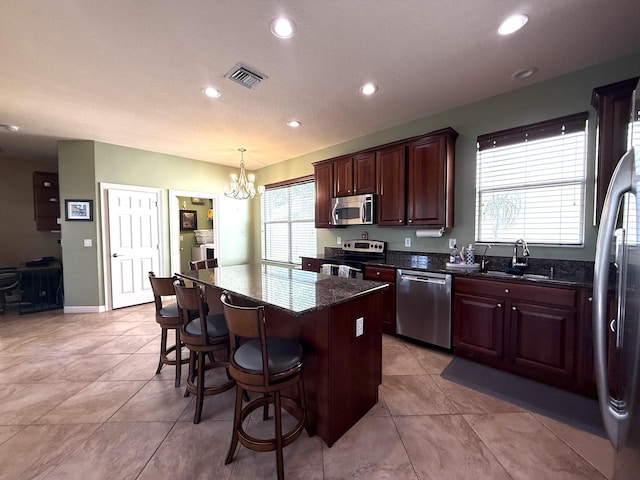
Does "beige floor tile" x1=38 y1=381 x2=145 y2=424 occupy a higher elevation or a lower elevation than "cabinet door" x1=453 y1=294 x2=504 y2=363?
lower

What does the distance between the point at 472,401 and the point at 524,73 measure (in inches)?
114

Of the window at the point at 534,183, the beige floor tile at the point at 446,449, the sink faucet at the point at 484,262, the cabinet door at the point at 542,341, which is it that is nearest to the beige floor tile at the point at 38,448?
the beige floor tile at the point at 446,449

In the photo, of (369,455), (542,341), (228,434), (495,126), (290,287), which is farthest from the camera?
(495,126)

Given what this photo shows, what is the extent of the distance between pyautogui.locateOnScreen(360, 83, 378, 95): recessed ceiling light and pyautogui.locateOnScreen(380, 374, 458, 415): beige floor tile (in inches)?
110

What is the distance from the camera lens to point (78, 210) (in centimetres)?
423

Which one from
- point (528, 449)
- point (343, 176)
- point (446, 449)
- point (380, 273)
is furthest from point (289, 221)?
point (528, 449)

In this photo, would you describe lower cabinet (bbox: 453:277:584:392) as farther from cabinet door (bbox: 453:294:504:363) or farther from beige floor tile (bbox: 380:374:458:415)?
beige floor tile (bbox: 380:374:458:415)

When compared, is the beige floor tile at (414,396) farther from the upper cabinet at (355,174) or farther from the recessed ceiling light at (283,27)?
the recessed ceiling light at (283,27)

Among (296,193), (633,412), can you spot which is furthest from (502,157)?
(296,193)

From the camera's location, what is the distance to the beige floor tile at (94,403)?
6.21 feet

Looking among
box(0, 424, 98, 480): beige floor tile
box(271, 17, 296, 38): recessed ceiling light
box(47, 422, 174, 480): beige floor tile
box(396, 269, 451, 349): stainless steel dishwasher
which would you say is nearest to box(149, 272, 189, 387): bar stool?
box(47, 422, 174, 480): beige floor tile

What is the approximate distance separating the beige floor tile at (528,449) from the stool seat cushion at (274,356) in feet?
4.40

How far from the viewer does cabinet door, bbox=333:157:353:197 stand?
3904 millimetres

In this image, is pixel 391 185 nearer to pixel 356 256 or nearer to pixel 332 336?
pixel 356 256
